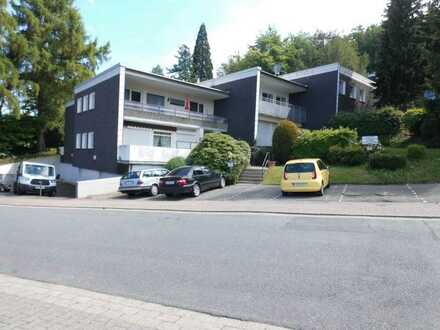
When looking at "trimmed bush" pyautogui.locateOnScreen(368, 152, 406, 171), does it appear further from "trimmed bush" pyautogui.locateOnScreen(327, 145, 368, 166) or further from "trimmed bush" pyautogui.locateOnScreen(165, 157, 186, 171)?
"trimmed bush" pyautogui.locateOnScreen(165, 157, 186, 171)

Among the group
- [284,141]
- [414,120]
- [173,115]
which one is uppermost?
[414,120]

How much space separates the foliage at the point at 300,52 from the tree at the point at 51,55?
2217 cm

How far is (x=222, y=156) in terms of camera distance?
21328 millimetres

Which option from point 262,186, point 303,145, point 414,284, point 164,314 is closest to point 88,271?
point 164,314

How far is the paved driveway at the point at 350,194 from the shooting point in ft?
45.5

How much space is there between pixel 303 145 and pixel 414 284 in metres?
19.1

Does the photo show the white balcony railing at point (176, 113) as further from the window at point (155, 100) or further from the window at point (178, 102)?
the window at point (155, 100)

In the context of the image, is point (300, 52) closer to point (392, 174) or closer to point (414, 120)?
point (414, 120)

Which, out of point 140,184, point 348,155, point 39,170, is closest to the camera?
point 140,184

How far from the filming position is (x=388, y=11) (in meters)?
29.4

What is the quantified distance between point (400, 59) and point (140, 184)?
74.3ft

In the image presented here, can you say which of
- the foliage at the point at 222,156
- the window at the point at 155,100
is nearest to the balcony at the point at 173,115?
the window at the point at 155,100

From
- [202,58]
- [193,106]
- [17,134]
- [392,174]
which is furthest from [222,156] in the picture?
[202,58]

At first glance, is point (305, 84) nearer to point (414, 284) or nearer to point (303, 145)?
point (303, 145)
